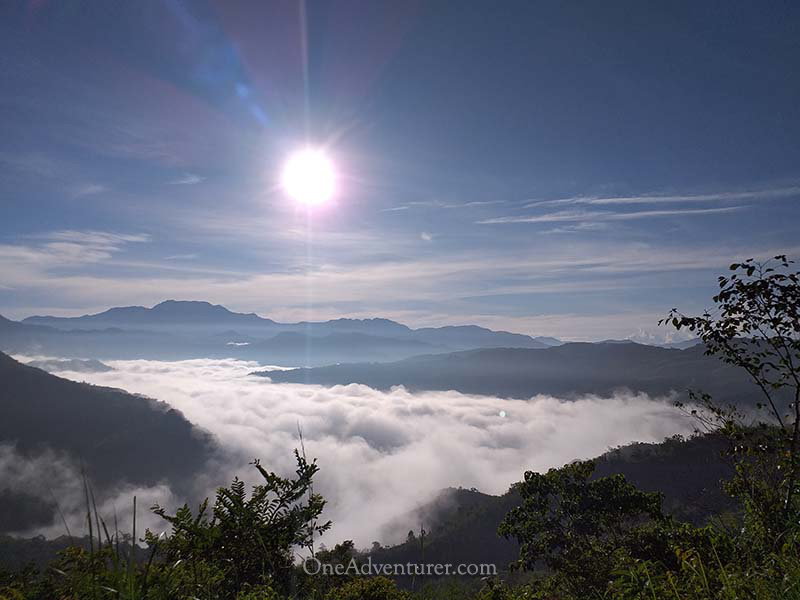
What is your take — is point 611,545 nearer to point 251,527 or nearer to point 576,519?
point 576,519

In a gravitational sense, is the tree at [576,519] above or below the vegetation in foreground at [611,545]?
below

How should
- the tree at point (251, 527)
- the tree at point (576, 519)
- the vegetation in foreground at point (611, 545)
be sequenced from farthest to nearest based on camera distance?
1. the tree at point (576, 519)
2. the tree at point (251, 527)
3. the vegetation in foreground at point (611, 545)

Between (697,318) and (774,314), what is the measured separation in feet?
4.29

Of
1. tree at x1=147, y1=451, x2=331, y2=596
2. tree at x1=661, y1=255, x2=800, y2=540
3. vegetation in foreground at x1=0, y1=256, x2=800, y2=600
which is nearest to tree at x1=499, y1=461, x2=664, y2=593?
vegetation in foreground at x1=0, y1=256, x2=800, y2=600

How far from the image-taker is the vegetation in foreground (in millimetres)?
3018

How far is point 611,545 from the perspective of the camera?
1616cm

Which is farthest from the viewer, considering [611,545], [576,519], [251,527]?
[576,519]

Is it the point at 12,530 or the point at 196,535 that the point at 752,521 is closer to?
the point at 196,535

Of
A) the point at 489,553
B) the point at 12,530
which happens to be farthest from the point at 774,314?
the point at 12,530

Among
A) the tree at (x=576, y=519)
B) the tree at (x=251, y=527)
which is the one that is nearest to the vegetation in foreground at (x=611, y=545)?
the tree at (x=251, y=527)

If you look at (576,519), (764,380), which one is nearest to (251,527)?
(764,380)

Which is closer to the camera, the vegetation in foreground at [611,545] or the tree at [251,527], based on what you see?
the vegetation in foreground at [611,545]

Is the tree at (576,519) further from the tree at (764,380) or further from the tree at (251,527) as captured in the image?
the tree at (251,527)

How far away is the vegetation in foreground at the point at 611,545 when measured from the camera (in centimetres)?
302
